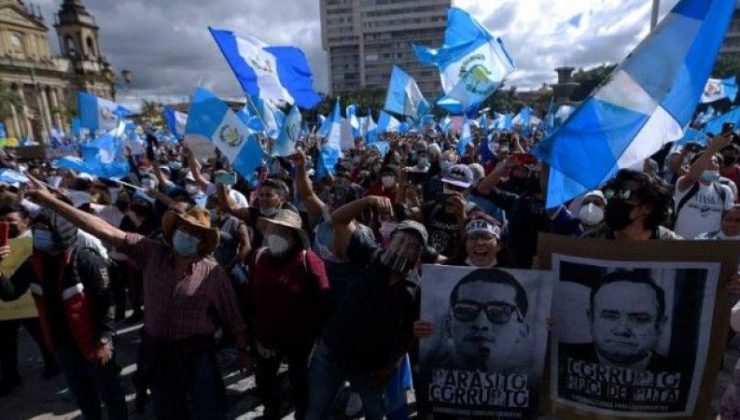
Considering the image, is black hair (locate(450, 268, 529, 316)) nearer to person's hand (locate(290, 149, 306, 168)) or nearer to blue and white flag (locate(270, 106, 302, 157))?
person's hand (locate(290, 149, 306, 168))

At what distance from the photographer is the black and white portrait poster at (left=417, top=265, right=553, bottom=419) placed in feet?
7.09

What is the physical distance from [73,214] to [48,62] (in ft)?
273

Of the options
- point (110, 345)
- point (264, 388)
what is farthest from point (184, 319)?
point (264, 388)

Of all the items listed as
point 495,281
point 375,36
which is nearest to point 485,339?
point 495,281

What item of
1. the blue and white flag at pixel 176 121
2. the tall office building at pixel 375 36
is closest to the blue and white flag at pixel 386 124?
the blue and white flag at pixel 176 121

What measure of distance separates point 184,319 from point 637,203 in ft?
8.40

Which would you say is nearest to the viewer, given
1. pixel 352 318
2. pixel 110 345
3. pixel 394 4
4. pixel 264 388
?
pixel 352 318

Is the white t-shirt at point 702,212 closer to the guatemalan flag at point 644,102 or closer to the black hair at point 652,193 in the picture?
the guatemalan flag at point 644,102

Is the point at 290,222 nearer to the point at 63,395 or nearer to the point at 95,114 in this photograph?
the point at 63,395

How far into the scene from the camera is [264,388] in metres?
3.33

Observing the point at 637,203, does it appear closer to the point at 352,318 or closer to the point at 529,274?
the point at 529,274

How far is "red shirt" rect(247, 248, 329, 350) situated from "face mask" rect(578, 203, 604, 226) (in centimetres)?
209

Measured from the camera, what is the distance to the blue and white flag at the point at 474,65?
7656mm

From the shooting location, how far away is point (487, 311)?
2.21m
